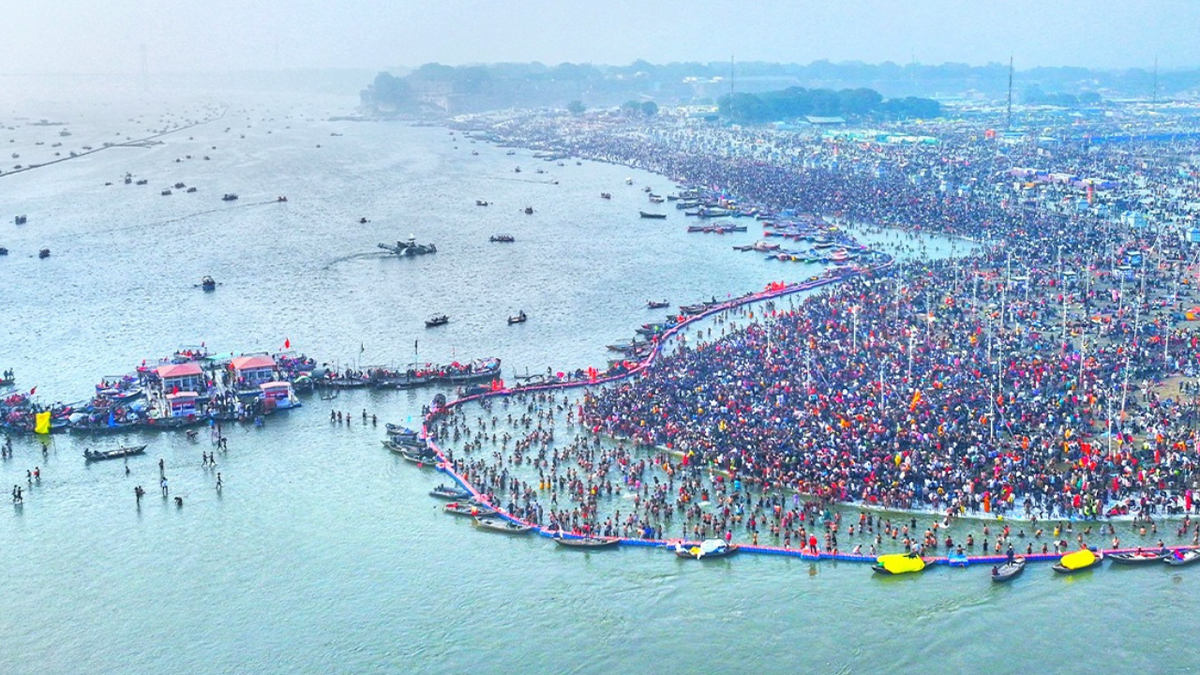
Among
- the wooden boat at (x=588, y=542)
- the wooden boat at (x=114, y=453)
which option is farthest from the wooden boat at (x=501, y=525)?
the wooden boat at (x=114, y=453)

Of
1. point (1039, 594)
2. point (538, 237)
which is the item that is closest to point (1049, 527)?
point (1039, 594)

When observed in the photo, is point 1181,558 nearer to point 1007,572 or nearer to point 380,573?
point 1007,572

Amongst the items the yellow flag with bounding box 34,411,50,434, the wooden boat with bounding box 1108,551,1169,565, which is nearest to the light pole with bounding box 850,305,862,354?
the wooden boat with bounding box 1108,551,1169,565

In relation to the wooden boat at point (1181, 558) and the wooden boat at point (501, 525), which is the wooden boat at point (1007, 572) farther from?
the wooden boat at point (501, 525)

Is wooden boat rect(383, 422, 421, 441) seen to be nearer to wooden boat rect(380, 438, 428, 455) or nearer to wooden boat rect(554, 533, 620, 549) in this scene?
wooden boat rect(380, 438, 428, 455)

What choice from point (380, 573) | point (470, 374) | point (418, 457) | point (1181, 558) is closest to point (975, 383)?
point (1181, 558)
